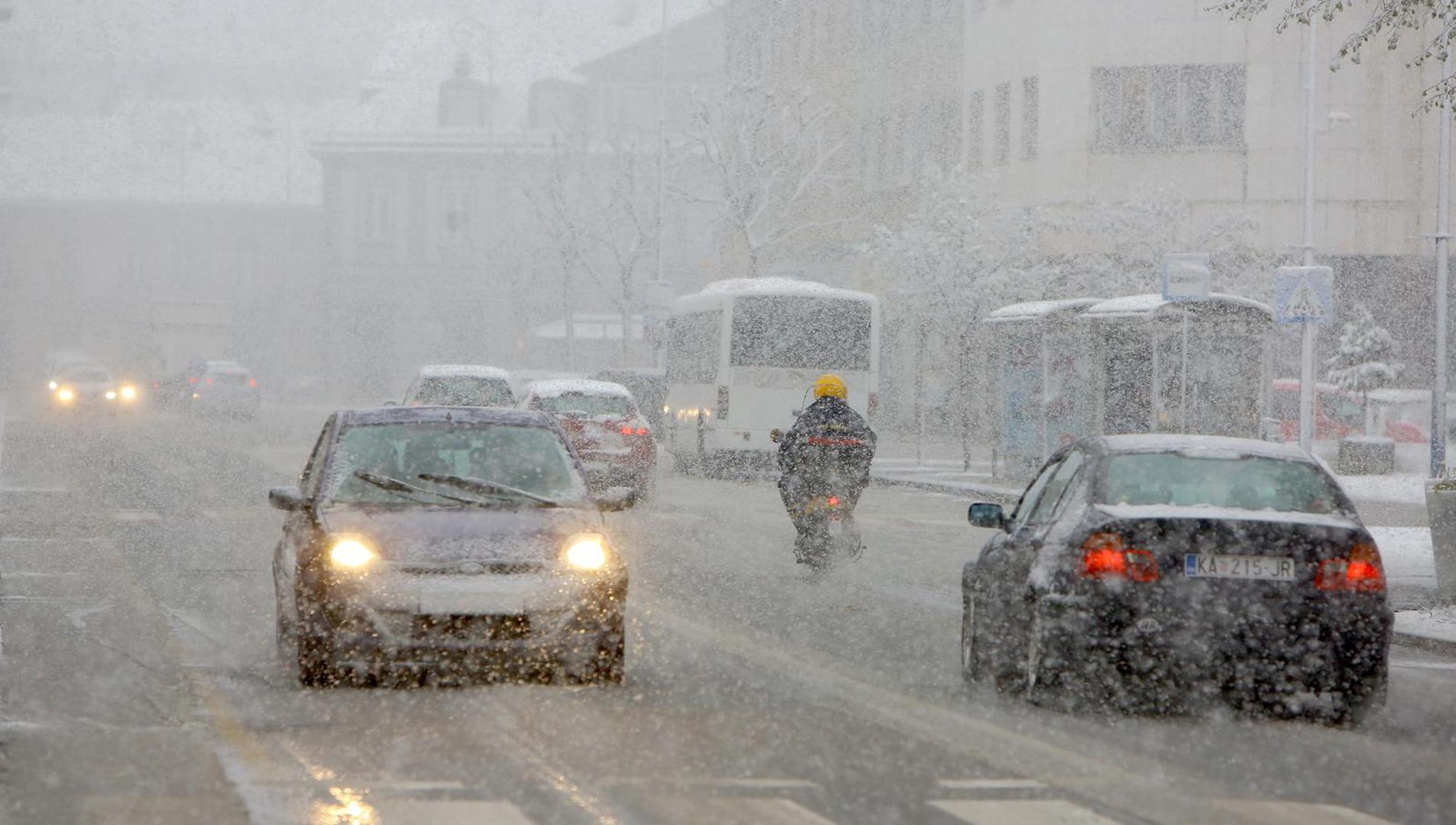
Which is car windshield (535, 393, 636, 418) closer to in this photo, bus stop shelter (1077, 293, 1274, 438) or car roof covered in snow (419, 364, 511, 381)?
car roof covered in snow (419, 364, 511, 381)

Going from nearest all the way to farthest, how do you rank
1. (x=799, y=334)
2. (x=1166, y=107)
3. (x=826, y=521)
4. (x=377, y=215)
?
(x=826, y=521) → (x=799, y=334) → (x=1166, y=107) → (x=377, y=215)

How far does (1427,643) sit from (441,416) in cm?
647

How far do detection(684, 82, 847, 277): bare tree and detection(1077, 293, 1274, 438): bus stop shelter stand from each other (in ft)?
90.9

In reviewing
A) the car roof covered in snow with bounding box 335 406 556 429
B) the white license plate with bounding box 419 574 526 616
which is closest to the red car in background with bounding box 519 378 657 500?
the car roof covered in snow with bounding box 335 406 556 429

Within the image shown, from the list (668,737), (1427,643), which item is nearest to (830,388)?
(1427,643)

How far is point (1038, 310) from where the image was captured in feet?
104

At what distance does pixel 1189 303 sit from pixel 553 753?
66.2ft

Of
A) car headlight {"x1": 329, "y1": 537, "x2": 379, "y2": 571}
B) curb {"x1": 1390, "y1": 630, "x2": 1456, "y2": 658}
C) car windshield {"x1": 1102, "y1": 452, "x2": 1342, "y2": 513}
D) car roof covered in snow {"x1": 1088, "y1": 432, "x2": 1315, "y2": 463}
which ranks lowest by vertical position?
curb {"x1": 1390, "y1": 630, "x2": 1456, "y2": 658}

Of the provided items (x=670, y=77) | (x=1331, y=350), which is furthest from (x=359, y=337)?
(x=1331, y=350)

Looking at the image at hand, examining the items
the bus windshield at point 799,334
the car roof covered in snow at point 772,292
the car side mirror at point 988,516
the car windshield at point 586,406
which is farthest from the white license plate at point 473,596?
the car roof covered in snow at point 772,292

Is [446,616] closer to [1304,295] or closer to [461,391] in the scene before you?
[1304,295]

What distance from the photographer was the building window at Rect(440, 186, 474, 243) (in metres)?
87.5

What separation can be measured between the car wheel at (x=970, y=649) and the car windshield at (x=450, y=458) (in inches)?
83.2

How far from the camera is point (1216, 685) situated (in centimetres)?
965
